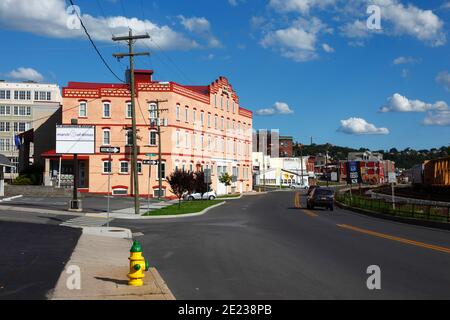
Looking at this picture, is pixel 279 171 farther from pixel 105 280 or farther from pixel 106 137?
pixel 105 280

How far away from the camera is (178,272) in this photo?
12641mm

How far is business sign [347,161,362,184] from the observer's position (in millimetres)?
47344

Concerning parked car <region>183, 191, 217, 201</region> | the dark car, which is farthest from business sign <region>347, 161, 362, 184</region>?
parked car <region>183, 191, 217, 201</region>

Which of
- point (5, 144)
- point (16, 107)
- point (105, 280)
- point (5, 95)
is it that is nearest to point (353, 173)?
point (105, 280)

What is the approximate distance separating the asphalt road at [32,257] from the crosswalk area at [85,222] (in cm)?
319

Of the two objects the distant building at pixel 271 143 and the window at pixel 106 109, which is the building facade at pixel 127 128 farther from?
the distant building at pixel 271 143

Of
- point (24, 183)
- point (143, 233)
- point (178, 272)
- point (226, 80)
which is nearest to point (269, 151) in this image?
point (226, 80)

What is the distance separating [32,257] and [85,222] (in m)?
13.8

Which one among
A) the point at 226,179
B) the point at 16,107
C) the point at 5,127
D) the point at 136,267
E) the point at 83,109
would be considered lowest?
the point at 136,267

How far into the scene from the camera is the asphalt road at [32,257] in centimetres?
1010

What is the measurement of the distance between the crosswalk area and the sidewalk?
9416 mm

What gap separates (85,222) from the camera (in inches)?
1094
